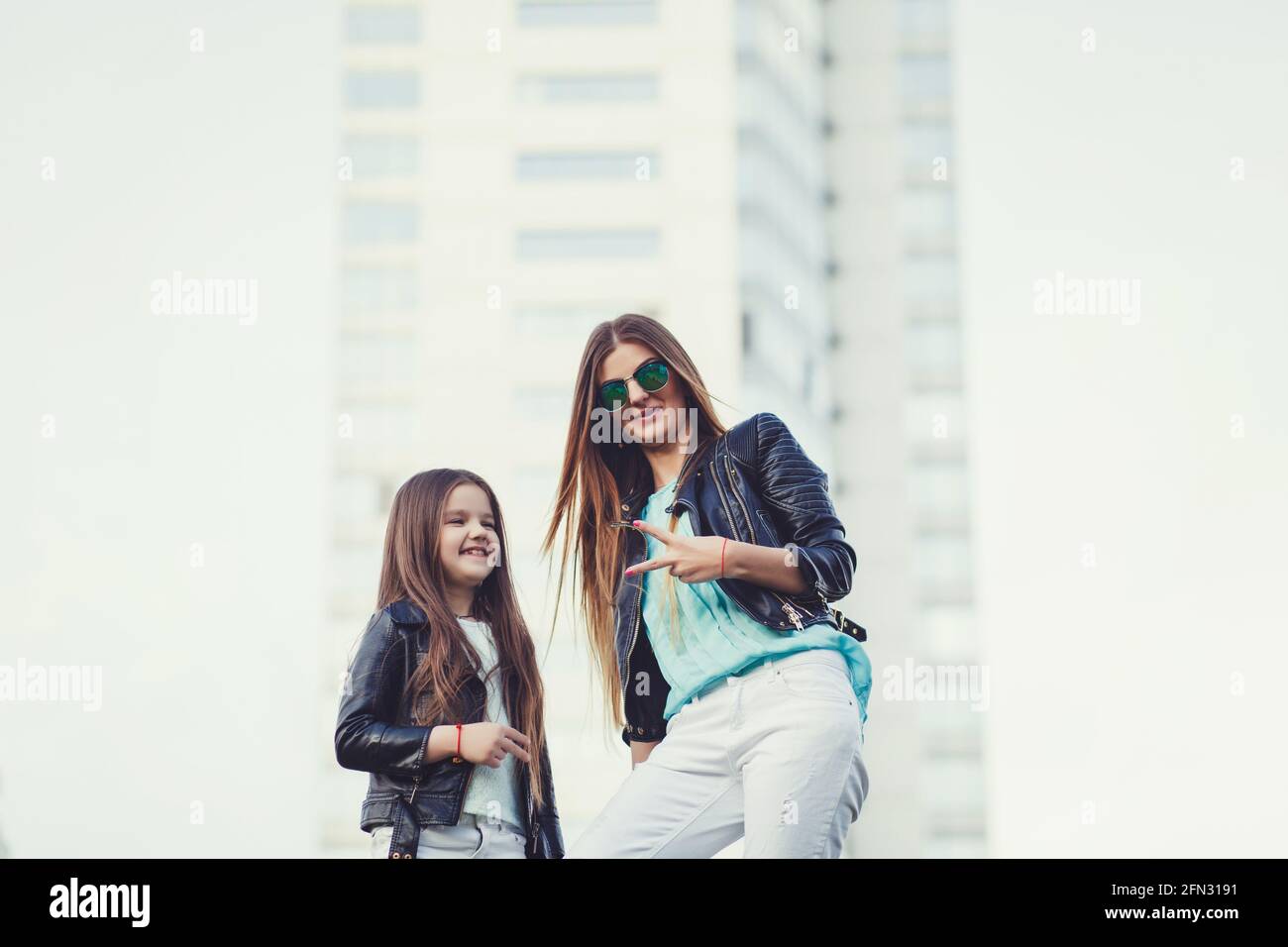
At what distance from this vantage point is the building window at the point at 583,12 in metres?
23.0

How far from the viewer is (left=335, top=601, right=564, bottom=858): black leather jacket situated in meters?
3.88

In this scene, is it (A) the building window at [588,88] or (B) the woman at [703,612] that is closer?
(B) the woman at [703,612]

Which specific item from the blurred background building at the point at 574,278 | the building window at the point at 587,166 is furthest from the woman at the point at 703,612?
the building window at the point at 587,166

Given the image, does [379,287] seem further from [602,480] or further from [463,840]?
[463,840]

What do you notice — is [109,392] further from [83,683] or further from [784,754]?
[784,754]

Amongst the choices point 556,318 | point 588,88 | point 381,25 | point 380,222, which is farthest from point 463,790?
point 381,25

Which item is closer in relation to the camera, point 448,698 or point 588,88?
point 448,698

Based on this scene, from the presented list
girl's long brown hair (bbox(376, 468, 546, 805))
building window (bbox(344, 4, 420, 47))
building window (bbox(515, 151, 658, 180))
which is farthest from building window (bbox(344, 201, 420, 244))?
girl's long brown hair (bbox(376, 468, 546, 805))

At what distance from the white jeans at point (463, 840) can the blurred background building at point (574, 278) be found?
1419 centimetres

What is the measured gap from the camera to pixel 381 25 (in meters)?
23.5

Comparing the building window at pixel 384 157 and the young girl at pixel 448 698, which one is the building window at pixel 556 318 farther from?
the young girl at pixel 448 698

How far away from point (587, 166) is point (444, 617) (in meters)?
19.0

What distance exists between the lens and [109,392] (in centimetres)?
1653
